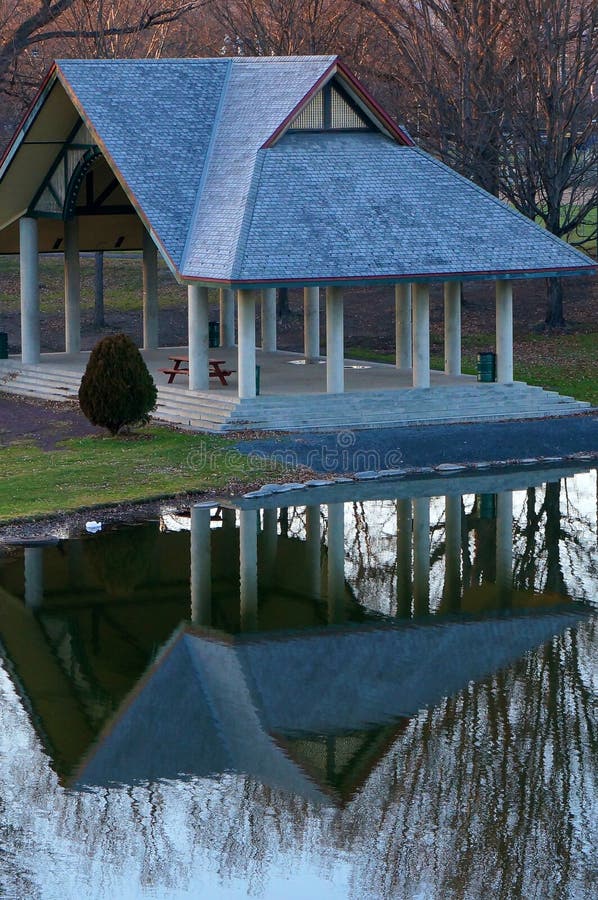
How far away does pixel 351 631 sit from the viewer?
18719 millimetres

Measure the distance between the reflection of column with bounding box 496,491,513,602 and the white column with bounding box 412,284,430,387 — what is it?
6.74 m

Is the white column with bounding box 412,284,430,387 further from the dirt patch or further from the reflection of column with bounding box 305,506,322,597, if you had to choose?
the reflection of column with bounding box 305,506,322,597

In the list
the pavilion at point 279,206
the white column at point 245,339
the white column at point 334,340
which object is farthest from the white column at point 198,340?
the white column at point 334,340

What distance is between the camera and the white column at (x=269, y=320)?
40656 mm

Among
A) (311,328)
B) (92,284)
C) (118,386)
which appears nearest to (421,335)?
(311,328)

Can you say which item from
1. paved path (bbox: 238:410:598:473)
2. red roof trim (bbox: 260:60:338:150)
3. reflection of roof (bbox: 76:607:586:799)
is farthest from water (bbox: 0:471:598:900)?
red roof trim (bbox: 260:60:338:150)

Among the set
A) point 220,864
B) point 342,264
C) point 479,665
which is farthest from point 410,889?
point 342,264

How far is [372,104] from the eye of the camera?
3381 centimetres

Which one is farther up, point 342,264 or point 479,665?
point 342,264

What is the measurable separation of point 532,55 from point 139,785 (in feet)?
110

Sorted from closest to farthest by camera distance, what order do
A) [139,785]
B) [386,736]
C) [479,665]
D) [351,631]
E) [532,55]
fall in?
[139,785] < [386,736] < [479,665] < [351,631] < [532,55]

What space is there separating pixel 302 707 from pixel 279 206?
18.0 m

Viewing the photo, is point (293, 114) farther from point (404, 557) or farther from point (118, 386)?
point (404, 557)

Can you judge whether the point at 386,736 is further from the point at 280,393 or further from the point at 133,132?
the point at 133,132
